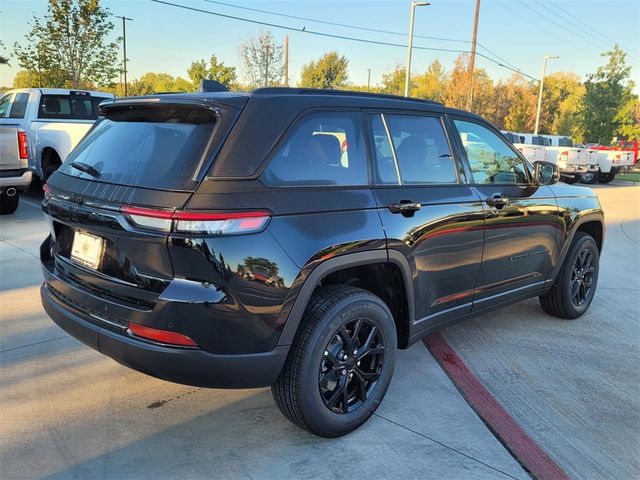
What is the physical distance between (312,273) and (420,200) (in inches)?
39.3

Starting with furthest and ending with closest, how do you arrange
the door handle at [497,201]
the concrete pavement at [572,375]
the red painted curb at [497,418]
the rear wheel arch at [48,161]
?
the rear wheel arch at [48,161] → the door handle at [497,201] → the concrete pavement at [572,375] → the red painted curb at [497,418]

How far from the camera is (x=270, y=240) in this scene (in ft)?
7.78

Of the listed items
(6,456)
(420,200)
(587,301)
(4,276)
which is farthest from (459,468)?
(4,276)

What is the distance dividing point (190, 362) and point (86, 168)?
4.17ft

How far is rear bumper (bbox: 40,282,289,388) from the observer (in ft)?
7.66

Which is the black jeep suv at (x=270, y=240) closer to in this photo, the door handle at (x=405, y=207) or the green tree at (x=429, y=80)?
the door handle at (x=405, y=207)

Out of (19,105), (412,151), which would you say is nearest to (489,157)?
(412,151)

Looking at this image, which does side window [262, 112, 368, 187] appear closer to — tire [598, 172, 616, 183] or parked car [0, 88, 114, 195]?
parked car [0, 88, 114, 195]

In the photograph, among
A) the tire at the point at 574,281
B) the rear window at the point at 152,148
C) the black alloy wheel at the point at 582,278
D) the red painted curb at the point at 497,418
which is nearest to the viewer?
the rear window at the point at 152,148

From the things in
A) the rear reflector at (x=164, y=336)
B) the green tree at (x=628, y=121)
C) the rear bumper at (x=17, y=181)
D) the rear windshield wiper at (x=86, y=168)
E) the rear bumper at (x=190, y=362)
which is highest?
the green tree at (x=628, y=121)

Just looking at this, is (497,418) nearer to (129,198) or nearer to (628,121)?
(129,198)

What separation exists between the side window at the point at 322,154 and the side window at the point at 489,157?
1.11 meters

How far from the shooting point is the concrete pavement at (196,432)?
2557mm

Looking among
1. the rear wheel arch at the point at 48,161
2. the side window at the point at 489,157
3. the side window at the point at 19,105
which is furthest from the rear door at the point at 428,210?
the side window at the point at 19,105
